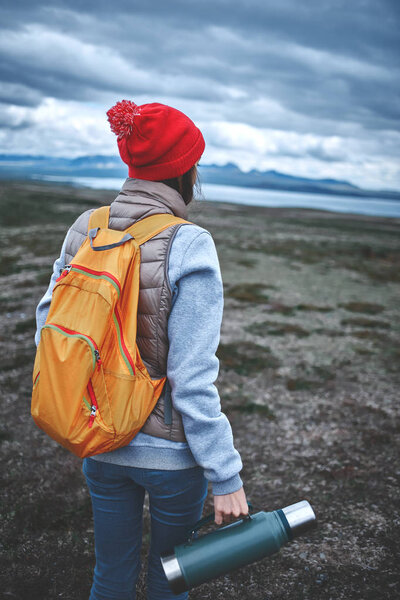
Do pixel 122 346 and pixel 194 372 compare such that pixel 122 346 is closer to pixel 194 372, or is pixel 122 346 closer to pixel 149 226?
pixel 194 372

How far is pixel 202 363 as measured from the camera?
76.9 inches

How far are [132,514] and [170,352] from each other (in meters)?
0.98

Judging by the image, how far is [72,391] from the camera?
5.83 ft

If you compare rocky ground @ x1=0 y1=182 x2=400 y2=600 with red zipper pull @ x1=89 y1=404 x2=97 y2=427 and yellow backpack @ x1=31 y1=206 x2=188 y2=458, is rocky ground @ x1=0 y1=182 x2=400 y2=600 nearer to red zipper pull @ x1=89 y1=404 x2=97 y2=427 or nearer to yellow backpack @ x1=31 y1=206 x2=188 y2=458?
yellow backpack @ x1=31 y1=206 x2=188 y2=458

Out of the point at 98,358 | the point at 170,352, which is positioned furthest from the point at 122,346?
the point at 170,352

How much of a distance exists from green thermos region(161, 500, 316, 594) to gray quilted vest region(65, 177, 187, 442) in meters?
0.54

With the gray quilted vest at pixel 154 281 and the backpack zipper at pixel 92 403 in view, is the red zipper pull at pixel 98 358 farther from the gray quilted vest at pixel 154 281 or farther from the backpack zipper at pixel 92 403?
the gray quilted vest at pixel 154 281

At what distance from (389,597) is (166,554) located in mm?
2743

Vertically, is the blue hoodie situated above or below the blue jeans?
above

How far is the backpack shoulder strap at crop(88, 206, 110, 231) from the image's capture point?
82.3 inches

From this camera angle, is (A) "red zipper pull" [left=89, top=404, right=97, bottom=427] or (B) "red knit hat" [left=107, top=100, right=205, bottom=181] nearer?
(A) "red zipper pull" [left=89, top=404, right=97, bottom=427]

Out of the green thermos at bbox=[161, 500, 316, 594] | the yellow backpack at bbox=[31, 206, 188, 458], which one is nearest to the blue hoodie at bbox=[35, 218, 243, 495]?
the yellow backpack at bbox=[31, 206, 188, 458]

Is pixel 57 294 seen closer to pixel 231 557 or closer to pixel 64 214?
pixel 231 557

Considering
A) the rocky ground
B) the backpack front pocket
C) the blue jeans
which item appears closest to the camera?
the backpack front pocket
